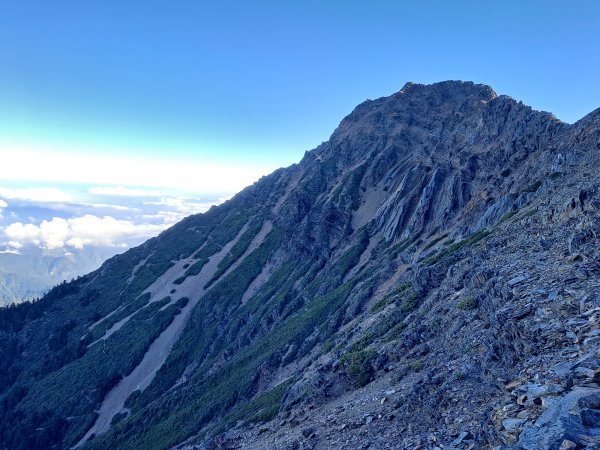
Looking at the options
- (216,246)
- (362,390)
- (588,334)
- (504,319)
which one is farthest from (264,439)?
(216,246)

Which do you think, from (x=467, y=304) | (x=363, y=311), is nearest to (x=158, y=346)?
(x=363, y=311)

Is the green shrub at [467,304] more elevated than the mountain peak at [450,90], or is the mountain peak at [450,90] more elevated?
Answer: the mountain peak at [450,90]

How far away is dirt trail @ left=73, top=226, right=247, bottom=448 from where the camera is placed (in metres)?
82.9

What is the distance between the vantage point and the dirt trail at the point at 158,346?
272ft

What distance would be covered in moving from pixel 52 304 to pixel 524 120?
147232 millimetres

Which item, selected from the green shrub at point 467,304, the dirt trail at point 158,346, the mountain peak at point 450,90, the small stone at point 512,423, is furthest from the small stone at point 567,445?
the mountain peak at point 450,90

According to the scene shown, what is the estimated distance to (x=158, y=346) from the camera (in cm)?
9725

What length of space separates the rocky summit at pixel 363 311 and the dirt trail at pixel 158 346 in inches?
20.5

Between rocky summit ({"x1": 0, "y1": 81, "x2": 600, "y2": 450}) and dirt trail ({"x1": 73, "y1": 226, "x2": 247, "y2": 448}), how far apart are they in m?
0.52

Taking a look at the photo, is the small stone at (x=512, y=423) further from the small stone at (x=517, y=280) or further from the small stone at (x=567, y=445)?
the small stone at (x=517, y=280)

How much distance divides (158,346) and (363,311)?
203 ft

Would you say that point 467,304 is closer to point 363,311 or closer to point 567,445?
point 567,445

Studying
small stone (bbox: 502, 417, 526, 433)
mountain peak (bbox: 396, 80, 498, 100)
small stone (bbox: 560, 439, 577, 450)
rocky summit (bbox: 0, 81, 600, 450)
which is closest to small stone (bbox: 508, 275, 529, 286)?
rocky summit (bbox: 0, 81, 600, 450)

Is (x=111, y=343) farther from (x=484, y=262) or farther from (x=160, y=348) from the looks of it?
(x=484, y=262)
